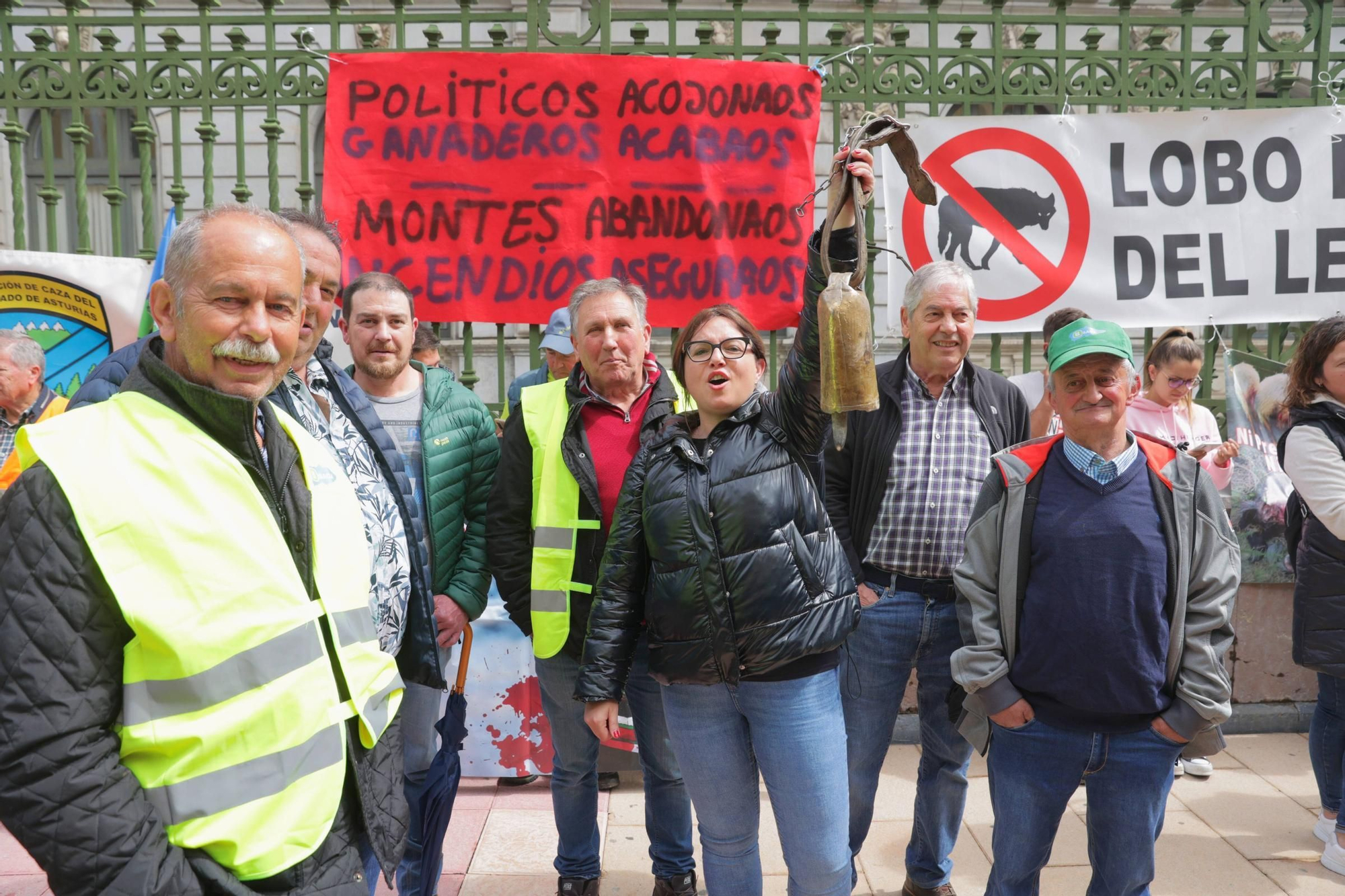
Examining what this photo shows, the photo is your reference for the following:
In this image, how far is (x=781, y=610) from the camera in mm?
2428

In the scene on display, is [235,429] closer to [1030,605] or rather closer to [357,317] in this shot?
[357,317]

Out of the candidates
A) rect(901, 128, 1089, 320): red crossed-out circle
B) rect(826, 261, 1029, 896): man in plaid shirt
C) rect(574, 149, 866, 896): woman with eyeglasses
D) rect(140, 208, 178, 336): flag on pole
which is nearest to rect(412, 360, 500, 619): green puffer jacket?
rect(574, 149, 866, 896): woman with eyeglasses

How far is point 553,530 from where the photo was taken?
9.87ft

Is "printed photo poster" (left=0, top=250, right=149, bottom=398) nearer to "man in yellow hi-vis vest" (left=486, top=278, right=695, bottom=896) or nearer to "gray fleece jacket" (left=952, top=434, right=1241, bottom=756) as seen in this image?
"man in yellow hi-vis vest" (left=486, top=278, right=695, bottom=896)

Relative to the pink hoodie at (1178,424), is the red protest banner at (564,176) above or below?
above

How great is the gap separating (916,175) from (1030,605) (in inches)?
47.0

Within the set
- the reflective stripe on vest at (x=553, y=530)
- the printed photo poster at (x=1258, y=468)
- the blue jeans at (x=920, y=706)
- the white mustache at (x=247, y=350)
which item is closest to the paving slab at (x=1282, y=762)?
the printed photo poster at (x=1258, y=468)

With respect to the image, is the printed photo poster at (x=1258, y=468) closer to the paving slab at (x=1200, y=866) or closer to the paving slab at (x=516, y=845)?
the paving slab at (x=1200, y=866)

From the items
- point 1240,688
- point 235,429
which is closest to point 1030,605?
point 235,429

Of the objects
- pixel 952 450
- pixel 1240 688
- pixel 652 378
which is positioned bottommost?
pixel 1240 688

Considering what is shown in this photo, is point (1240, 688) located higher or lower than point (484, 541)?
lower

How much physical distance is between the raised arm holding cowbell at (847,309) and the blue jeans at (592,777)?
123cm

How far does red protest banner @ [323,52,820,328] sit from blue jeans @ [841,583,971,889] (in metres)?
1.92

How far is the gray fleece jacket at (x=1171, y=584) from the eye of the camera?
2.35m
